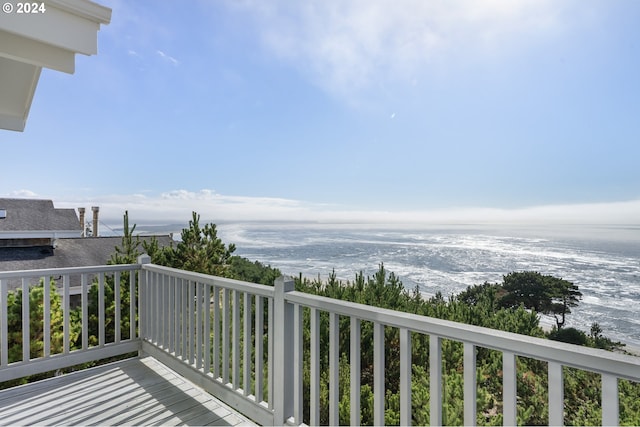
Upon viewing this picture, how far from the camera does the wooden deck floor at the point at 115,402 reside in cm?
227

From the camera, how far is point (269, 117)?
1198 centimetres

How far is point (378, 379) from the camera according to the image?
5.15 ft

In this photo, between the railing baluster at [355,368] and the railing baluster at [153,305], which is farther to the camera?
the railing baluster at [153,305]

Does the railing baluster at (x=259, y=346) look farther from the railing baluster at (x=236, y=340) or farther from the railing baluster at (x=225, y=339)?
the railing baluster at (x=225, y=339)

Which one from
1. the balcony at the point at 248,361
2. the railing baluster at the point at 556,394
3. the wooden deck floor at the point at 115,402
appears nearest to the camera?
the railing baluster at the point at 556,394

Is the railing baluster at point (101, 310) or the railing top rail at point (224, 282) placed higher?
the railing top rail at point (224, 282)

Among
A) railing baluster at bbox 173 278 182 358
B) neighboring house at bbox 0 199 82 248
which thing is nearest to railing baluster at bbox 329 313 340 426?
railing baluster at bbox 173 278 182 358

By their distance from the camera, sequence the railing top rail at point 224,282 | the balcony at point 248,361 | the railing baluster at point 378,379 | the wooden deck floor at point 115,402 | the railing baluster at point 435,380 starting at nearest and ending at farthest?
1. the balcony at point 248,361
2. the railing baluster at point 435,380
3. the railing baluster at point 378,379
4. the railing top rail at point 224,282
5. the wooden deck floor at point 115,402

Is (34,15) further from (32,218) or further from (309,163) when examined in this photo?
(32,218)

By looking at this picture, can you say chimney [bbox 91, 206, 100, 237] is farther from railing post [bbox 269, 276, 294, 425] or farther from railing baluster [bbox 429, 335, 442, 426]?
railing baluster [bbox 429, 335, 442, 426]

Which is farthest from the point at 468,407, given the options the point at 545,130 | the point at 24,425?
the point at 545,130

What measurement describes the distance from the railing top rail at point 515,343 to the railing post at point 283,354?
0.38m

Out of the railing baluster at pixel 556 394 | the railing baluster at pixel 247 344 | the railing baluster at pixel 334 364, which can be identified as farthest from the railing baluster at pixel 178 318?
the railing baluster at pixel 556 394

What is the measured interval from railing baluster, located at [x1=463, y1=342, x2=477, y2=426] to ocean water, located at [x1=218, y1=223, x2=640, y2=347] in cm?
241
